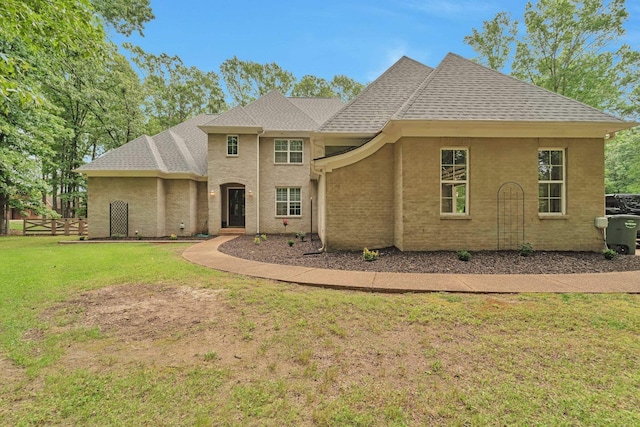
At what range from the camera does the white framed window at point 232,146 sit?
52.2ft

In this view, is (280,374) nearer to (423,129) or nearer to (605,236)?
(423,129)

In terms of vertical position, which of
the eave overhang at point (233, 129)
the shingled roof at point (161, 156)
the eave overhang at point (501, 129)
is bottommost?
the eave overhang at point (501, 129)

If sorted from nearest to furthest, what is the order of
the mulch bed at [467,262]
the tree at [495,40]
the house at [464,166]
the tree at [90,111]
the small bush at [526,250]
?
the mulch bed at [467,262]
the small bush at [526,250]
the house at [464,166]
the tree at [90,111]
the tree at [495,40]

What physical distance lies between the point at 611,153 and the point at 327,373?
107 ft

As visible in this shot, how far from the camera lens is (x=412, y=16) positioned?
12.3 meters

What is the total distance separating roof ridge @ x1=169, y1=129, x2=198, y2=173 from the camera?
1665 centimetres


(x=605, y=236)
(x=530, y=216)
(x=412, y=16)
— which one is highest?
(x=412, y=16)

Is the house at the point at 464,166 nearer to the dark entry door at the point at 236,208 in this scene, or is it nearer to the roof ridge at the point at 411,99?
the roof ridge at the point at 411,99

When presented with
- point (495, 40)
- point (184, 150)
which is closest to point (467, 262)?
point (184, 150)

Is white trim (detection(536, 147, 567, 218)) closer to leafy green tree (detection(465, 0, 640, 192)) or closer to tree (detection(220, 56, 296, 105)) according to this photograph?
leafy green tree (detection(465, 0, 640, 192))

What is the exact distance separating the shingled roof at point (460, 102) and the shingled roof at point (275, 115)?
6.33m

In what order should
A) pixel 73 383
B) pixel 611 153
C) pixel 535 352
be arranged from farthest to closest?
pixel 611 153, pixel 535 352, pixel 73 383

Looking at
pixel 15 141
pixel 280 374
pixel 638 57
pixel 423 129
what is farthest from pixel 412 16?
pixel 15 141

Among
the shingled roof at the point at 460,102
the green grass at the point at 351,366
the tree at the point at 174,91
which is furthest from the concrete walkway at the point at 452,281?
the tree at the point at 174,91
